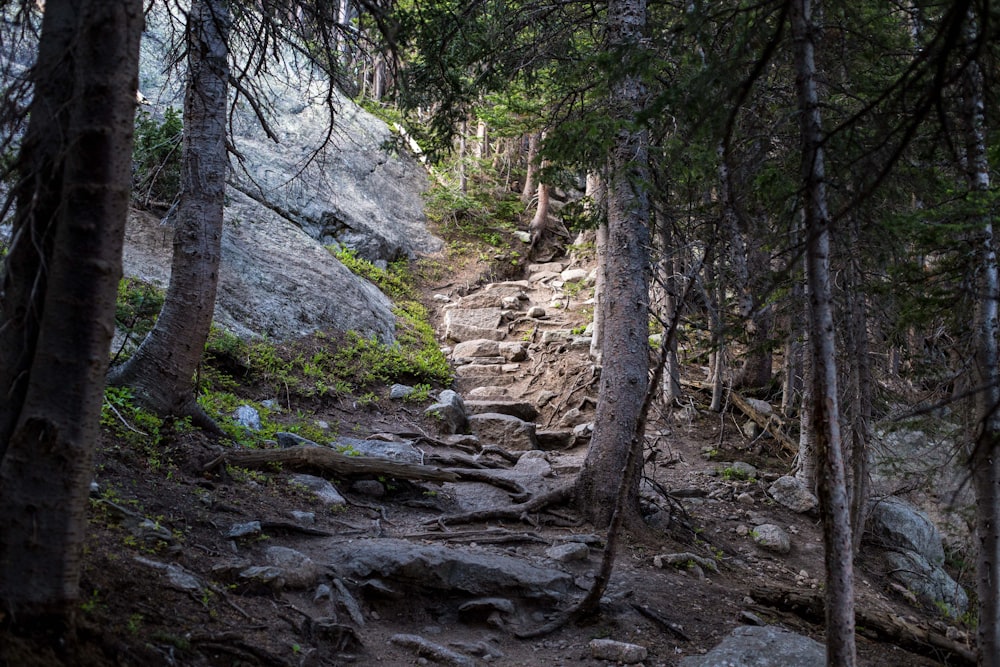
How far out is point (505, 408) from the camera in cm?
1385

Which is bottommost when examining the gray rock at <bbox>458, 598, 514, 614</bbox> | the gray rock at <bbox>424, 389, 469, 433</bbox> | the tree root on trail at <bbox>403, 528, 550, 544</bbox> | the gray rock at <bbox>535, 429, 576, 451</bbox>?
the gray rock at <bbox>458, 598, 514, 614</bbox>

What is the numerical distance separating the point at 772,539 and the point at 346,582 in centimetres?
623

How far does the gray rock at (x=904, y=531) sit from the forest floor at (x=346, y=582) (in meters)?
0.56

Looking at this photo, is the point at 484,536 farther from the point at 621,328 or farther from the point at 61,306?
the point at 61,306

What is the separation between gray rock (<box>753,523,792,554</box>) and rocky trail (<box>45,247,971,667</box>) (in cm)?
3

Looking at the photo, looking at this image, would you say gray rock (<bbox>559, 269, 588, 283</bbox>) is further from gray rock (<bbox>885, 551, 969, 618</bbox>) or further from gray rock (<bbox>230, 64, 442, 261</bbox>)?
gray rock (<bbox>885, 551, 969, 618</bbox>)

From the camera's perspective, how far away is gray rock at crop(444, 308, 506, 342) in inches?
699

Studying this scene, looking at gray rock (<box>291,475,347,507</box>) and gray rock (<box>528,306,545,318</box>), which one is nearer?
gray rock (<box>291,475,347,507</box>)

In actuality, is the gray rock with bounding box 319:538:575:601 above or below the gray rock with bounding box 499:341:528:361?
below

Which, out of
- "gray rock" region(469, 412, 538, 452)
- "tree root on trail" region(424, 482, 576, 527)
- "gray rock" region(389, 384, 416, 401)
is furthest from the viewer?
"gray rock" region(389, 384, 416, 401)

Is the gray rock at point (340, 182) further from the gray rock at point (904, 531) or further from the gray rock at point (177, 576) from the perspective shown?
the gray rock at point (904, 531)

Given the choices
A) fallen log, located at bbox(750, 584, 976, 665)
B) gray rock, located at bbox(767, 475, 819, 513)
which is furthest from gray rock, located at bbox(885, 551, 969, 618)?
fallen log, located at bbox(750, 584, 976, 665)

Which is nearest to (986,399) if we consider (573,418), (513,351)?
(573,418)

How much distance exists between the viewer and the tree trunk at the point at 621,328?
26.6 ft
